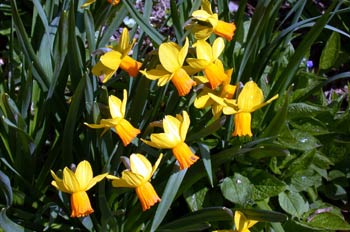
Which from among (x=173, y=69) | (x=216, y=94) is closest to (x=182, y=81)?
(x=173, y=69)

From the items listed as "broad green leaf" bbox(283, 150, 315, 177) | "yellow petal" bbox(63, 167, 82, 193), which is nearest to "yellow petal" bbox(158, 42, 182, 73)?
"yellow petal" bbox(63, 167, 82, 193)

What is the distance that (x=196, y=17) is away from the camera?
5.69 feet

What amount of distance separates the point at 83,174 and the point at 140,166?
0.48ft

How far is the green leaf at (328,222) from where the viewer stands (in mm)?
2158

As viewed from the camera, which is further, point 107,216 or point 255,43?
point 255,43

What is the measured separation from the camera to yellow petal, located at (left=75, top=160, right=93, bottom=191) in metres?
1.57

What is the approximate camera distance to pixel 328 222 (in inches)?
85.7

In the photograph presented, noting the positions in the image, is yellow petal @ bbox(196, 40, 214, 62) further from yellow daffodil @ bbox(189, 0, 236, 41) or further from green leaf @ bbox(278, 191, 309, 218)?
green leaf @ bbox(278, 191, 309, 218)

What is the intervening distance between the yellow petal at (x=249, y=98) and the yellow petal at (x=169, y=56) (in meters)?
0.19

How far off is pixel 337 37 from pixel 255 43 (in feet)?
2.05

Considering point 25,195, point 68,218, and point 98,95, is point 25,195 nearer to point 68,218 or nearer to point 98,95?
point 68,218

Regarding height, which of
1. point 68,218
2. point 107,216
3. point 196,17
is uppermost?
point 196,17

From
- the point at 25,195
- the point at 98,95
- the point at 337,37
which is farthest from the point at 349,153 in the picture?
the point at 25,195

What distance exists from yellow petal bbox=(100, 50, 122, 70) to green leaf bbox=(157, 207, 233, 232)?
0.50 m
